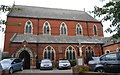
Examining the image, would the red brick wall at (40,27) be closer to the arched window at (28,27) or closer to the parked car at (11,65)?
the arched window at (28,27)

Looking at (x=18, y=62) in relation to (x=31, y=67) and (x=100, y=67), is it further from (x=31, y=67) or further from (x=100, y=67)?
(x=100, y=67)

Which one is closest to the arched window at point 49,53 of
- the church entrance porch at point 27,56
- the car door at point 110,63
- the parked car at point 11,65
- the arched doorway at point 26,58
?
the church entrance porch at point 27,56

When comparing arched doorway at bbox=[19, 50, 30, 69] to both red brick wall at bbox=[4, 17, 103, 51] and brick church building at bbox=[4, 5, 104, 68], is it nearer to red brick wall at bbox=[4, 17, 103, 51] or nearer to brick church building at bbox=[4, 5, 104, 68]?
brick church building at bbox=[4, 5, 104, 68]

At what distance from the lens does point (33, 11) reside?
34594 millimetres

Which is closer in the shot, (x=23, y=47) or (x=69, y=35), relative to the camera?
(x=23, y=47)

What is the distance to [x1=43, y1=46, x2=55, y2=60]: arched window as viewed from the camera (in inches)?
1140

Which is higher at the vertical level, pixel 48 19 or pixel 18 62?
pixel 48 19

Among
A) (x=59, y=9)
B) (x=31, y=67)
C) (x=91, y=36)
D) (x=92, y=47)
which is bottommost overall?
(x=31, y=67)

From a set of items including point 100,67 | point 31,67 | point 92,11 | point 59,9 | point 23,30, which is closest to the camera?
point 92,11

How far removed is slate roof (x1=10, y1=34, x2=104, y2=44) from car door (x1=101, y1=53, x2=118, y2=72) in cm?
1819

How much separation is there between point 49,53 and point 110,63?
736 inches

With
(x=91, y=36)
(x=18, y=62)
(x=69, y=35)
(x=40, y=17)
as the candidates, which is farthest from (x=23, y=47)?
(x=91, y=36)

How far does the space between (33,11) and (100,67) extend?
25.3 metres

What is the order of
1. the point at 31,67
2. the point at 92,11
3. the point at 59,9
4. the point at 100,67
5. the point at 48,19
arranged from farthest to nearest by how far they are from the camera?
the point at 59,9
the point at 48,19
the point at 31,67
the point at 100,67
the point at 92,11
